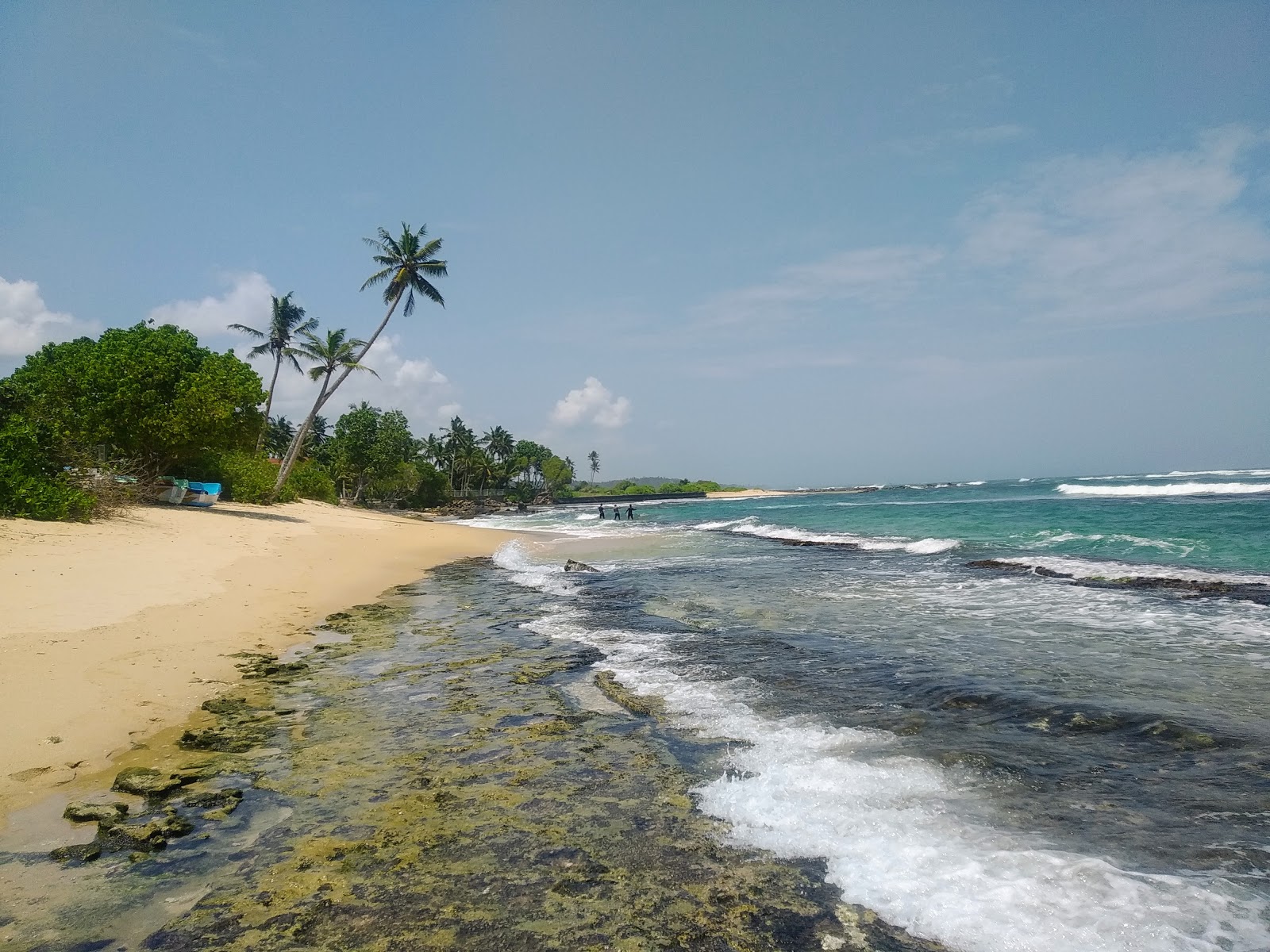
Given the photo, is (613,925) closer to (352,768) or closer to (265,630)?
(352,768)

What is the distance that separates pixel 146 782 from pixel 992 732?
688cm

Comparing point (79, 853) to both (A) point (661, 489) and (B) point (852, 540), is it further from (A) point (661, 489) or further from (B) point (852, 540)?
(A) point (661, 489)

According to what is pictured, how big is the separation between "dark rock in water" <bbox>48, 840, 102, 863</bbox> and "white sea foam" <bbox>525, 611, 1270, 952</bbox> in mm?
3755

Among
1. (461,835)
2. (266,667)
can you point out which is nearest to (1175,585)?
(461,835)

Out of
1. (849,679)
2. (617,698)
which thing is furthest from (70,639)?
(849,679)

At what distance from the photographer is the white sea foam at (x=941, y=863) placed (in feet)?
10.9

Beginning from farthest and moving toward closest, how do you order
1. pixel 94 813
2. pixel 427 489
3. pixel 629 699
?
pixel 427 489 → pixel 629 699 → pixel 94 813

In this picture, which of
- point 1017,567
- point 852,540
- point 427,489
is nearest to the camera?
point 1017,567

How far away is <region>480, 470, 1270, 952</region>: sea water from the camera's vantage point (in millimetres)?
3619

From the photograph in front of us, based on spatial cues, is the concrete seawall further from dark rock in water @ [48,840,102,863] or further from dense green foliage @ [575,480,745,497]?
dark rock in water @ [48,840,102,863]

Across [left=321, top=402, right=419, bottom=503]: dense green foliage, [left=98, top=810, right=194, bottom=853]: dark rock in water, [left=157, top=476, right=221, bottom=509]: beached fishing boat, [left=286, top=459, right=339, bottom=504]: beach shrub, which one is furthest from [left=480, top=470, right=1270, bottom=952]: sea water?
[left=321, top=402, right=419, bottom=503]: dense green foliage

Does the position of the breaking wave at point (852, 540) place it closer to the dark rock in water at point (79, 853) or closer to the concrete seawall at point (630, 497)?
the dark rock in water at point (79, 853)

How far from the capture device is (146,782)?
16.4ft

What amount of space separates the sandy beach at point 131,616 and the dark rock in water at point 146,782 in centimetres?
35
